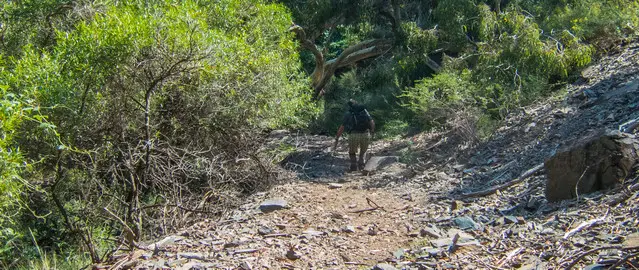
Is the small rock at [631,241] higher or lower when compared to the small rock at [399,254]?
higher

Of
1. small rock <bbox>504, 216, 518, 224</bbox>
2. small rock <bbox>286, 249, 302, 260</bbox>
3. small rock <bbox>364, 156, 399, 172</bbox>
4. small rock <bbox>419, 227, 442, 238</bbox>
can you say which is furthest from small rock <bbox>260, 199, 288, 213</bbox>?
small rock <bbox>364, 156, 399, 172</bbox>

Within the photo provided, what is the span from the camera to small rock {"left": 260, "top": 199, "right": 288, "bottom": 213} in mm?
7738

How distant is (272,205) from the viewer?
7.80 m

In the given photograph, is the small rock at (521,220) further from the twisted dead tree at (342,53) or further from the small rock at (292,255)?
the twisted dead tree at (342,53)

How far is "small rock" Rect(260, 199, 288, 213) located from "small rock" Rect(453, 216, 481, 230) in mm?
2225

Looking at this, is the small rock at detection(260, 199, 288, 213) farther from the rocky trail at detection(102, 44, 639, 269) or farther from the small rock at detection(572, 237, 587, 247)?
the small rock at detection(572, 237, 587, 247)

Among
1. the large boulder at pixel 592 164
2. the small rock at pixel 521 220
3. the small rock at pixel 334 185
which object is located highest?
the large boulder at pixel 592 164

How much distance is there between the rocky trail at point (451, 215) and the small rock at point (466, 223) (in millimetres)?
17

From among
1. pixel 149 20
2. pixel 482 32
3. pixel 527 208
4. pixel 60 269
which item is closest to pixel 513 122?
pixel 482 32

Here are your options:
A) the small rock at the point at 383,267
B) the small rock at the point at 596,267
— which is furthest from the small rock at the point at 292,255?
the small rock at the point at 596,267

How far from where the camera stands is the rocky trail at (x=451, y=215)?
5320 millimetres

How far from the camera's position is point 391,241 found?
6.39 m

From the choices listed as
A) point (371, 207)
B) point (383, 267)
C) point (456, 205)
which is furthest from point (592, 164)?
point (371, 207)

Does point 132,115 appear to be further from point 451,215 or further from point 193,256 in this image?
point 451,215
